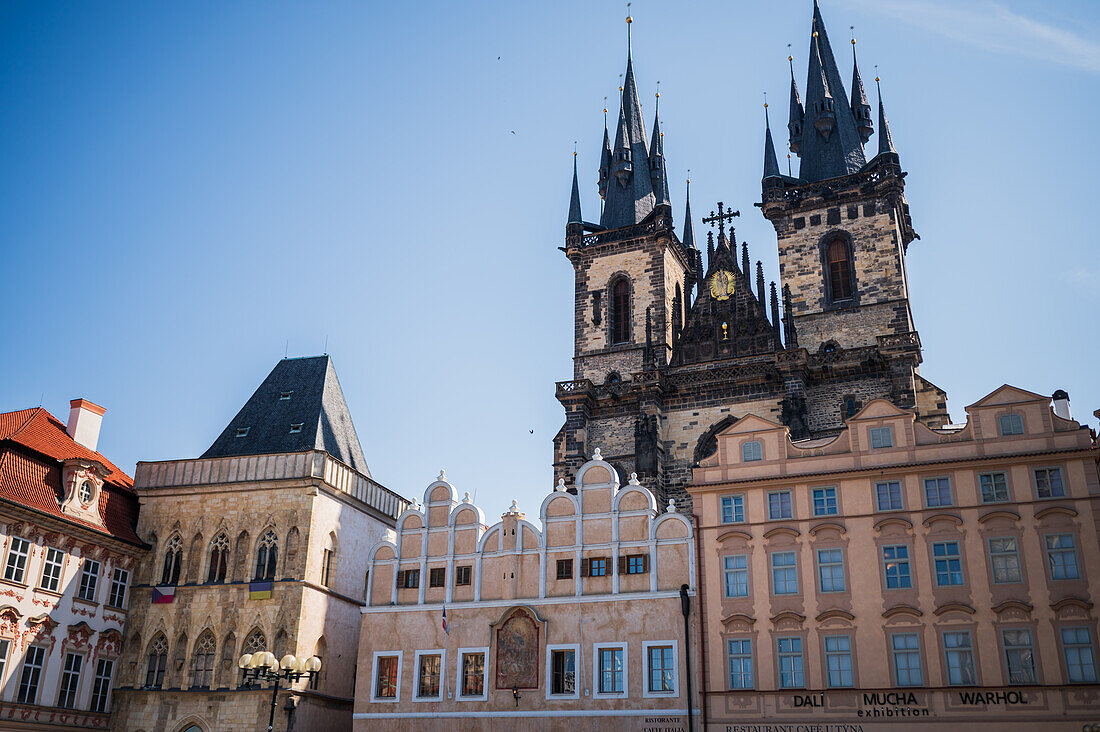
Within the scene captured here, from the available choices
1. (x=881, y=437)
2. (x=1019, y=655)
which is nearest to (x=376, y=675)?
(x=881, y=437)

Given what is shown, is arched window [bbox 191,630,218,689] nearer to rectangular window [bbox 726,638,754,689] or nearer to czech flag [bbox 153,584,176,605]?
czech flag [bbox 153,584,176,605]

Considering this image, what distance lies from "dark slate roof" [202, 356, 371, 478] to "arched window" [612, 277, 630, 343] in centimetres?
1631

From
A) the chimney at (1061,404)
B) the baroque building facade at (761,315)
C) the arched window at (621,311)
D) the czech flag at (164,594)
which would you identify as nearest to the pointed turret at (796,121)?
the baroque building facade at (761,315)

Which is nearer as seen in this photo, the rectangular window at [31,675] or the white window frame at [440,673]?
the white window frame at [440,673]

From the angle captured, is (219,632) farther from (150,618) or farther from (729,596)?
(729,596)

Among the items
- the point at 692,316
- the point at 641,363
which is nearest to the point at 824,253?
the point at 692,316

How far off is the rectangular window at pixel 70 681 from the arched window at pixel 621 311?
28.5 meters

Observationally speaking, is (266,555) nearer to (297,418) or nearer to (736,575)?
(297,418)

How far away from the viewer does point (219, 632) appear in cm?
3122

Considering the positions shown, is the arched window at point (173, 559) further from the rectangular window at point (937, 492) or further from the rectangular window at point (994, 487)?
the rectangular window at point (994, 487)

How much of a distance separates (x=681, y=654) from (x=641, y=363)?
23.8 m

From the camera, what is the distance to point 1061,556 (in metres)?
23.7

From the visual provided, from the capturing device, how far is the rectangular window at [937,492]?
25062mm

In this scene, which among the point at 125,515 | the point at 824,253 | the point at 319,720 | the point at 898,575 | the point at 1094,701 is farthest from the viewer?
the point at 824,253
